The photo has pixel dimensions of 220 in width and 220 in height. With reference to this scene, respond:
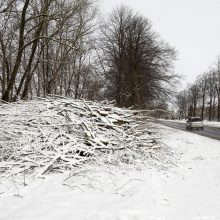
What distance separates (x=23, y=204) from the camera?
4684 mm

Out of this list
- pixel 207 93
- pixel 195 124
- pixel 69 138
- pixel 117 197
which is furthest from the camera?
pixel 207 93

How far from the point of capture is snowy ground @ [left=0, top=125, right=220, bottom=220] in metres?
4.36

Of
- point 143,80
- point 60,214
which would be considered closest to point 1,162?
point 60,214

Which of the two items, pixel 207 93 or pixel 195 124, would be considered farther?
pixel 207 93

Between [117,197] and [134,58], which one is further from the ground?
[134,58]

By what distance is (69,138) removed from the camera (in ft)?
25.0

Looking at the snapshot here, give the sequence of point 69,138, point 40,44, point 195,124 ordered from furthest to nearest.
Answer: point 195,124, point 40,44, point 69,138

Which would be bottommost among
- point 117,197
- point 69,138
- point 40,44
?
point 117,197

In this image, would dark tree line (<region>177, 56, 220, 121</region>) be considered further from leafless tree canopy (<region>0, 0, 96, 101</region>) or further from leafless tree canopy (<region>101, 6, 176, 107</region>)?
leafless tree canopy (<region>0, 0, 96, 101</region>)

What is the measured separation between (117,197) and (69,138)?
281 cm

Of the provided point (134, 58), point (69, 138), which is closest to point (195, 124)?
point (134, 58)

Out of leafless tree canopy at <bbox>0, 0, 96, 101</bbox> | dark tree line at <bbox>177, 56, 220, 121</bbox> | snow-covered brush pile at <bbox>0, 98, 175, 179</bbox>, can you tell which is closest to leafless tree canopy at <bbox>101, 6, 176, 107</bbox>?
leafless tree canopy at <bbox>0, 0, 96, 101</bbox>

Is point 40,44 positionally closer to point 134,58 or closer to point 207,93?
point 134,58

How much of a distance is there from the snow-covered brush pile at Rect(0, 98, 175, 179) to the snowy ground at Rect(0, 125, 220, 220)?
1.95ft
